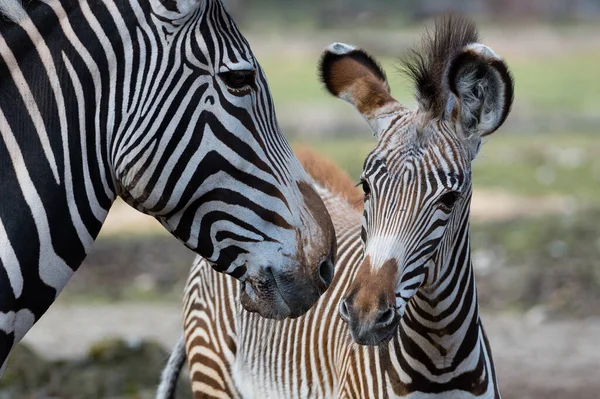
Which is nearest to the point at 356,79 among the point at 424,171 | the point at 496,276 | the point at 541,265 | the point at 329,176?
the point at 424,171

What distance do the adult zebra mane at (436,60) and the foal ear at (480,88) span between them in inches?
2.3

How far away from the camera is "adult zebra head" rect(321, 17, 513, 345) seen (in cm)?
372

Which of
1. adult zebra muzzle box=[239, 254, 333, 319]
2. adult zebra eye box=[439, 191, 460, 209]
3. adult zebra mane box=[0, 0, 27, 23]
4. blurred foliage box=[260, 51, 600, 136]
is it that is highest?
blurred foliage box=[260, 51, 600, 136]

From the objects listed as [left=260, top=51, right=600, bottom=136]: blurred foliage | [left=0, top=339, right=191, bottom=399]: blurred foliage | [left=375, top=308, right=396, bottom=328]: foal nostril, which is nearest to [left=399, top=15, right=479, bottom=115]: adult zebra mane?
[left=375, top=308, right=396, bottom=328]: foal nostril

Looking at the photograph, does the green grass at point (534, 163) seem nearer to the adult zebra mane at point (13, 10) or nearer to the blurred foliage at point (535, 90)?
the blurred foliage at point (535, 90)

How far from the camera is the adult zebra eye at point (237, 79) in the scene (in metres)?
3.03

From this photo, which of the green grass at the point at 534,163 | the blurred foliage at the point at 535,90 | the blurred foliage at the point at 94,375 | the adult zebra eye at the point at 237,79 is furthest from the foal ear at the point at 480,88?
the blurred foliage at the point at 535,90

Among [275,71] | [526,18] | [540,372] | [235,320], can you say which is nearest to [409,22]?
[526,18]

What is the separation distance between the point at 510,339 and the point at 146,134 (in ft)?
21.8

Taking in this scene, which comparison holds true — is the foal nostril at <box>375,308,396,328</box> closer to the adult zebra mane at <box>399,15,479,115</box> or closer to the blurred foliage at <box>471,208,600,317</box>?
the adult zebra mane at <box>399,15,479,115</box>

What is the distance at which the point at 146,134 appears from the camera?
9.74 ft

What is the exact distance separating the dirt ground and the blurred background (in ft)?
0.05

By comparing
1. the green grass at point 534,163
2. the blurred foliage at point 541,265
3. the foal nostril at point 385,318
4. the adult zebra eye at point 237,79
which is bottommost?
the foal nostril at point 385,318

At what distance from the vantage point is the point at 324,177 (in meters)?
5.95
